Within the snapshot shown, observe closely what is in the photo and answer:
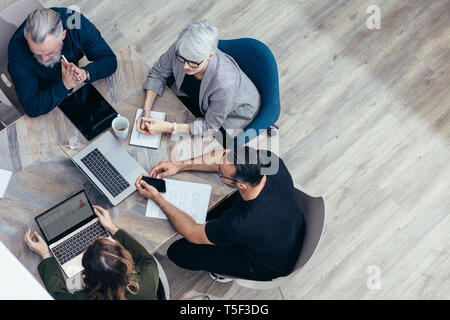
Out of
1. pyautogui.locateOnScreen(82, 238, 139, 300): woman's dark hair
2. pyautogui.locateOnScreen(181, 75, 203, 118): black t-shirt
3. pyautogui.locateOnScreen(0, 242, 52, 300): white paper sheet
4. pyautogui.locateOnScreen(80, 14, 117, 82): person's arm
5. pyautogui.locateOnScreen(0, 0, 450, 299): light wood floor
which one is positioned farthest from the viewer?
pyautogui.locateOnScreen(0, 0, 450, 299): light wood floor

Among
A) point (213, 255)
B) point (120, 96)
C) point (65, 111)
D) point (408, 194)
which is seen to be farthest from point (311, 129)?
point (65, 111)

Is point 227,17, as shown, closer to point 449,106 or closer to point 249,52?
point 249,52

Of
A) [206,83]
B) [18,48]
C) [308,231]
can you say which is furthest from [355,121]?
[18,48]

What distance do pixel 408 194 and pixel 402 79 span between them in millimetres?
937

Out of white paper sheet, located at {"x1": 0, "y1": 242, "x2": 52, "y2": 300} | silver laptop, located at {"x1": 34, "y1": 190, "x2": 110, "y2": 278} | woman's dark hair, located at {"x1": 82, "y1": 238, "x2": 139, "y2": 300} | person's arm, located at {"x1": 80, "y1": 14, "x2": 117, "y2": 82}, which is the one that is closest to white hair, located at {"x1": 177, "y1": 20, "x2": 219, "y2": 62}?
person's arm, located at {"x1": 80, "y1": 14, "x2": 117, "y2": 82}

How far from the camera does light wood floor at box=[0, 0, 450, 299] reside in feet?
9.29

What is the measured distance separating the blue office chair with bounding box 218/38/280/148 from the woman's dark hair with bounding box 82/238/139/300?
96 cm

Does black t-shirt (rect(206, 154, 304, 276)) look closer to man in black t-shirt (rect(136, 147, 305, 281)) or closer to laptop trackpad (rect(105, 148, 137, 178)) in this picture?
man in black t-shirt (rect(136, 147, 305, 281))

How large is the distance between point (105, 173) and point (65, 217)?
0.91 feet

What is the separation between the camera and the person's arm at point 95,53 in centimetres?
209

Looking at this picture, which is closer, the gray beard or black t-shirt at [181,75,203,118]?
the gray beard

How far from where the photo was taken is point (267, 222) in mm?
1947

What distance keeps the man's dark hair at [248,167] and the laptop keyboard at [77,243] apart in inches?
27.9

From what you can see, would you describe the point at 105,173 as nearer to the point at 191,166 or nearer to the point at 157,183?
the point at 157,183
